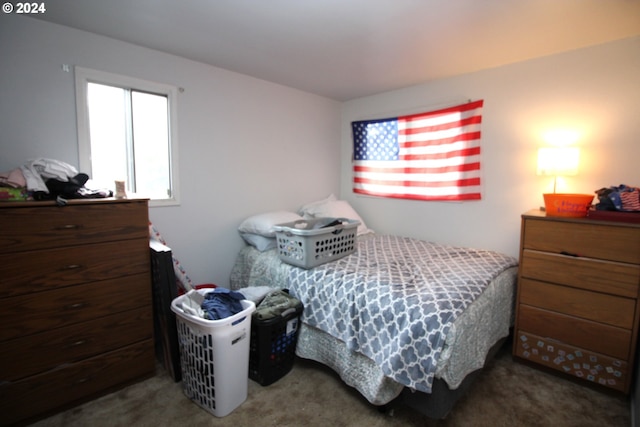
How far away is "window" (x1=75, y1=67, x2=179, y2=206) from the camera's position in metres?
2.00

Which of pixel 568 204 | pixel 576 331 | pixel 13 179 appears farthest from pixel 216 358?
pixel 568 204

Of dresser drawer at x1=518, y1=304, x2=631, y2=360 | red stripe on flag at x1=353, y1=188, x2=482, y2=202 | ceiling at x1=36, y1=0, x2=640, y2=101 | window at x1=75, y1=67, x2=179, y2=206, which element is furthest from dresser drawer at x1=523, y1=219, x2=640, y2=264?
window at x1=75, y1=67, x2=179, y2=206

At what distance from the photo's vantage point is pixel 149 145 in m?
2.33

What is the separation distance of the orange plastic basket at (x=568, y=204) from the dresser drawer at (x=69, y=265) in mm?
2634

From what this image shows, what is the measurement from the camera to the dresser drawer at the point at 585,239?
1.70 metres

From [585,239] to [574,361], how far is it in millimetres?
772

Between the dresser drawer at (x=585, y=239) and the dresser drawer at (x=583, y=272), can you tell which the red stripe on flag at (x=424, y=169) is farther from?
the dresser drawer at (x=583, y=272)

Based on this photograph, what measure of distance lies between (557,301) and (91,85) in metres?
3.40

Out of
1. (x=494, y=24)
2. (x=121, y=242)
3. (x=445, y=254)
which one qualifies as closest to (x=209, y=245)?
(x=121, y=242)

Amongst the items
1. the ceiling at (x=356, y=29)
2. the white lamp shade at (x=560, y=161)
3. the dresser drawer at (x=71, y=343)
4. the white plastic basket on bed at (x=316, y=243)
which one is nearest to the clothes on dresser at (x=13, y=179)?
the dresser drawer at (x=71, y=343)

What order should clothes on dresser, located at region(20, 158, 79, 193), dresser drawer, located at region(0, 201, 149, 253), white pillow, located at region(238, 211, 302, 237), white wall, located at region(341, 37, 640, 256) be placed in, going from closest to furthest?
1. dresser drawer, located at region(0, 201, 149, 253)
2. clothes on dresser, located at region(20, 158, 79, 193)
3. white wall, located at region(341, 37, 640, 256)
4. white pillow, located at region(238, 211, 302, 237)

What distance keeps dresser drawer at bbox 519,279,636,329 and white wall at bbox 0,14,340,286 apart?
2219 millimetres

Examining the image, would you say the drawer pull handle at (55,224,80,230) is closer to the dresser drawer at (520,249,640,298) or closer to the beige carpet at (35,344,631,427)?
the beige carpet at (35,344,631,427)

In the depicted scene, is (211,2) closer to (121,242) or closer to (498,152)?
(121,242)
